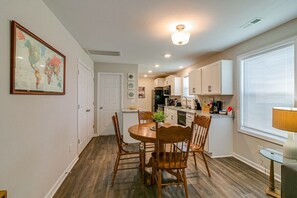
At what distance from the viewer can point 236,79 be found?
3297 millimetres

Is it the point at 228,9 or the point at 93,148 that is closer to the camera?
the point at 228,9

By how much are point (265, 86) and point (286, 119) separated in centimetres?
108

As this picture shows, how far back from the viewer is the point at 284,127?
185 cm

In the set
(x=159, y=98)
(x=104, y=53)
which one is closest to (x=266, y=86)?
(x=104, y=53)

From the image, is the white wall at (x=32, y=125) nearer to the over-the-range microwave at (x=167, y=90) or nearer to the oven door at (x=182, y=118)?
the oven door at (x=182, y=118)

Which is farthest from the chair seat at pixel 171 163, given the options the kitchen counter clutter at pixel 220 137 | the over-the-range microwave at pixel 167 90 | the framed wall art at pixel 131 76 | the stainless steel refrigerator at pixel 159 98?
the stainless steel refrigerator at pixel 159 98

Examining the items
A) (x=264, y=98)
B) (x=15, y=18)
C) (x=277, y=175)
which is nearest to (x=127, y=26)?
(x=15, y=18)

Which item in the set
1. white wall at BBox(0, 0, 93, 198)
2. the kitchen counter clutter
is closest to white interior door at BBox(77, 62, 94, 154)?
white wall at BBox(0, 0, 93, 198)

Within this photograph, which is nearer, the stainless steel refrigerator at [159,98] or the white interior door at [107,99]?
the white interior door at [107,99]

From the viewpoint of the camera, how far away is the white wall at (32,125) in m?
1.24

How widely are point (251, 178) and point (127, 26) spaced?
10.4ft

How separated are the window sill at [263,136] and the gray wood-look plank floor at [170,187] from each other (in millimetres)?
599

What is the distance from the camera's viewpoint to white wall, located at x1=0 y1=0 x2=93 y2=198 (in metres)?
1.24

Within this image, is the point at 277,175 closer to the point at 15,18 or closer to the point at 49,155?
the point at 49,155
